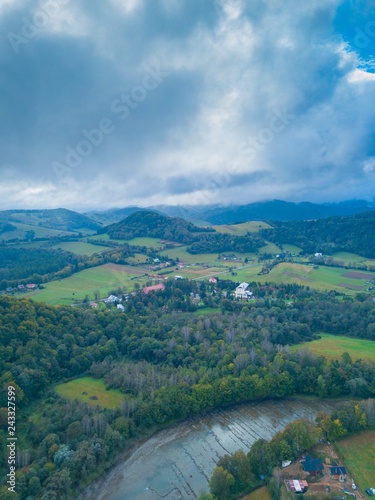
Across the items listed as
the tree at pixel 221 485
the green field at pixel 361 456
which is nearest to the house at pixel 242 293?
the green field at pixel 361 456

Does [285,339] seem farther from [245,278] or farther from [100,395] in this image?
[245,278]

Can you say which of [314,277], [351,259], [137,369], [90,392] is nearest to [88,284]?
[137,369]

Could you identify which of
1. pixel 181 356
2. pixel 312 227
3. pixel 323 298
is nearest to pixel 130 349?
pixel 181 356

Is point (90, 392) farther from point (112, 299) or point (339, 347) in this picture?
point (339, 347)

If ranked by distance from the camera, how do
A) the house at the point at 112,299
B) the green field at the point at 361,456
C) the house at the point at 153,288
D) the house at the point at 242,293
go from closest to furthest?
the green field at the point at 361,456 < the house at the point at 112,299 < the house at the point at 153,288 < the house at the point at 242,293

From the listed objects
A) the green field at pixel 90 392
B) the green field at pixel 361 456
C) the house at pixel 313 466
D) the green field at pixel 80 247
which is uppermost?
the green field at pixel 80 247

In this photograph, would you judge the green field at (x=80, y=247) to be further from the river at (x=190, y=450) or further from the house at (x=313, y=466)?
the house at (x=313, y=466)

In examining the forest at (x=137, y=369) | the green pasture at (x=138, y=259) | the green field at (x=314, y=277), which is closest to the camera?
the forest at (x=137, y=369)

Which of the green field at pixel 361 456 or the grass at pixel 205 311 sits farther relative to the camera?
the grass at pixel 205 311
